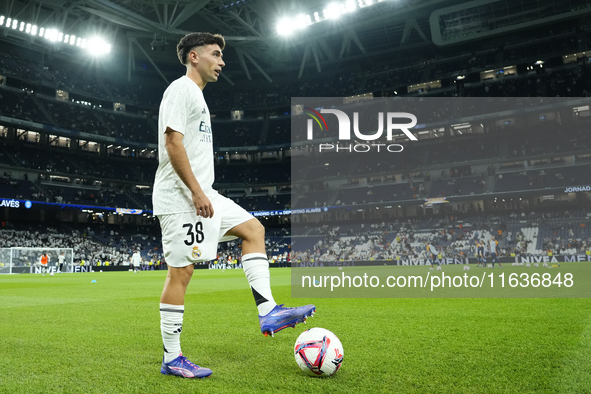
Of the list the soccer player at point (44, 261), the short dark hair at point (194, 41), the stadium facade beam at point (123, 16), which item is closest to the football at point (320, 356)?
the short dark hair at point (194, 41)

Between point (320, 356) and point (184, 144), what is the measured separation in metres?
1.94

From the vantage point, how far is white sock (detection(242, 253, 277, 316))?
359 centimetres

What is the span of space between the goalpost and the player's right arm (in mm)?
34731

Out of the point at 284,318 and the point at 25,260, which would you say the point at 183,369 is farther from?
the point at 25,260

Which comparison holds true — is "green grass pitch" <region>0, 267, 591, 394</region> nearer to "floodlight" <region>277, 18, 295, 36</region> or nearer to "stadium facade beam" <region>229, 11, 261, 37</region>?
"stadium facade beam" <region>229, 11, 261, 37</region>

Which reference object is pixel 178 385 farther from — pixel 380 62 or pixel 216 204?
pixel 380 62

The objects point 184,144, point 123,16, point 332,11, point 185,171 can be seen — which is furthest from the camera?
point 332,11

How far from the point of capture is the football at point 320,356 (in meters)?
3.24

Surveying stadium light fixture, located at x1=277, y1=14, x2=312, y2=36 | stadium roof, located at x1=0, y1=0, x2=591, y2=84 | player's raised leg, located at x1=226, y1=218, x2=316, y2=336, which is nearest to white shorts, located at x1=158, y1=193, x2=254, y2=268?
player's raised leg, located at x1=226, y1=218, x2=316, y2=336

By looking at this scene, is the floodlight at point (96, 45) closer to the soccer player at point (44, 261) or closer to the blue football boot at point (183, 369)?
the soccer player at point (44, 261)

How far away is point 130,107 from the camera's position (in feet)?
192

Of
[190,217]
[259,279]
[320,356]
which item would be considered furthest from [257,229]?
[320,356]

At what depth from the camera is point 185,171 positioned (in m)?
3.39

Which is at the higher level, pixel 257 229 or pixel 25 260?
pixel 257 229
